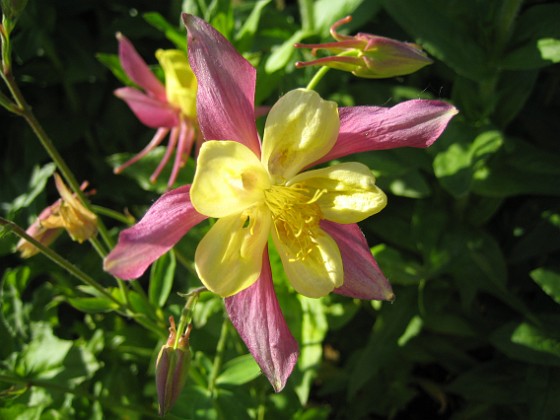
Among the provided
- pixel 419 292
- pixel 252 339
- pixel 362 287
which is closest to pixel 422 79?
pixel 419 292

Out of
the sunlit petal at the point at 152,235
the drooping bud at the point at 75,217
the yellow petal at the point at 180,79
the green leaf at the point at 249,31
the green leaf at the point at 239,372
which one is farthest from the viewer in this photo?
the green leaf at the point at 249,31

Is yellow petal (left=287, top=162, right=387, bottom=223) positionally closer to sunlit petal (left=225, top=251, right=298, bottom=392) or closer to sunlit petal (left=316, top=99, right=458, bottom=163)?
sunlit petal (left=316, top=99, right=458, bottom=163)

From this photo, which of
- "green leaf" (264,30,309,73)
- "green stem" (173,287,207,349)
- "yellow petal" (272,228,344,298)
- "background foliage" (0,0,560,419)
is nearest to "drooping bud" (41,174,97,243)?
"background foliage" (0,0,560,419)

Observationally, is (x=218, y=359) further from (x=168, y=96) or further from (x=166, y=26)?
(x=166, y=26)

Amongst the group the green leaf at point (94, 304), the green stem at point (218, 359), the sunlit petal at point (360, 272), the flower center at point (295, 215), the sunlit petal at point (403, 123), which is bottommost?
the green stem at point (218, 359)

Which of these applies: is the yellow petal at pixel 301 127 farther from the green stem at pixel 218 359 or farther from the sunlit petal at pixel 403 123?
the green stem at pixel 218 359

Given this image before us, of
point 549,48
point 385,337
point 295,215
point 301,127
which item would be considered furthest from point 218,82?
point 385,337

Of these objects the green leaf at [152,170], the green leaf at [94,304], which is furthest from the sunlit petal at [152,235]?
the green leaf at [152,170]
